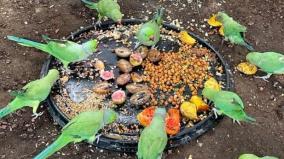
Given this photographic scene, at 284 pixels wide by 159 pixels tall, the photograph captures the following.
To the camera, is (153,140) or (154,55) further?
(154,55)

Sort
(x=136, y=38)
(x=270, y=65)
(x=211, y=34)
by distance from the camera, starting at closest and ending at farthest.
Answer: (x=270, y=65) < (x=136, y=38) < (x=211, y=34)

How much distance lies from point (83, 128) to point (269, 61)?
2.11 metres

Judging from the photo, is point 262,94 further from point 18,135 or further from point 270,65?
point 18,135

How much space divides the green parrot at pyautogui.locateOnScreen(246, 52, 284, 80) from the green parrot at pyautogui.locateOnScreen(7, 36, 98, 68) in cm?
170

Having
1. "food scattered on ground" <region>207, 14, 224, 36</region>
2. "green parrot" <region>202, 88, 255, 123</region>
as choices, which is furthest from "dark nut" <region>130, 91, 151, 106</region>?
"food scattered on ground" <region>207, 14, 224, 36</region>

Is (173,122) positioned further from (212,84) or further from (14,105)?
(14,105)

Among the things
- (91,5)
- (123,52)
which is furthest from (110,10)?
(123,52)

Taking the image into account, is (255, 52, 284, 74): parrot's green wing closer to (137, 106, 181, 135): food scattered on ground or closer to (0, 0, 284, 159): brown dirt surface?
(0, 0, 284, 159): brown dirt surface

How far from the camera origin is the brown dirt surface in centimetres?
457

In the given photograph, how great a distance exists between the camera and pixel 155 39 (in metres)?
4.97

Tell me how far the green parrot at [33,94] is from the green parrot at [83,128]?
511mm

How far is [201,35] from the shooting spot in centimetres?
573

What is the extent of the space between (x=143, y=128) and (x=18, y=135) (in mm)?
1213

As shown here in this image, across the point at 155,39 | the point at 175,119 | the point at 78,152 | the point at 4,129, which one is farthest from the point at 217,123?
the point at 4,129
